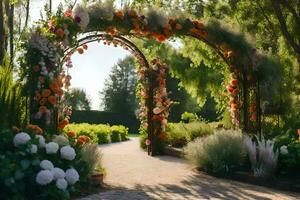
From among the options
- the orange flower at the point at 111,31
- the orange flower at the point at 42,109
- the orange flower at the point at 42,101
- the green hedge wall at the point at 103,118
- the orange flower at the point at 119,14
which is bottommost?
the orange flower at the point at 42,109

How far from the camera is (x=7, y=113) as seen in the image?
249 inches

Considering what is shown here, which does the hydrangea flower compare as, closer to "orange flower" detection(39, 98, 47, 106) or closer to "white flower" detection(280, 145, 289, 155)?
"orange flower" detection(39, 98, 47, 106)

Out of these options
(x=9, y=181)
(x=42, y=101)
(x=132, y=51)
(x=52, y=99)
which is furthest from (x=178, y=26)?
(x=9, y=181)

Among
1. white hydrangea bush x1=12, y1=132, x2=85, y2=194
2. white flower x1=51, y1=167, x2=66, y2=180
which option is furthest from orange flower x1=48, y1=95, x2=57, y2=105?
white flower x1=51, y1=167, x2=66, y2=180

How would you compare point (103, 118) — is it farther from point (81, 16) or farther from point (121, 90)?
point (81, 16)

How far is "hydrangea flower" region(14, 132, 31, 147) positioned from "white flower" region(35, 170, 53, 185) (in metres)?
0.44

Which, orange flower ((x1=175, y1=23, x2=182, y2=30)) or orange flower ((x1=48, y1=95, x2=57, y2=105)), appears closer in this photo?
orange flower ((x1=48, y1=95, x2=57, y2=105))

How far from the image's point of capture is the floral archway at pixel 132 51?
7.87 metres

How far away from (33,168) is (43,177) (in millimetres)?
198

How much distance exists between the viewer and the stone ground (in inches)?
268

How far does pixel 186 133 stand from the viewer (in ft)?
42.8

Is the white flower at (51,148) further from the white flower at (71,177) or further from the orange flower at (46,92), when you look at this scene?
the orange flower at (46,92)

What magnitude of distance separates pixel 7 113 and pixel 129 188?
2275 millimetres

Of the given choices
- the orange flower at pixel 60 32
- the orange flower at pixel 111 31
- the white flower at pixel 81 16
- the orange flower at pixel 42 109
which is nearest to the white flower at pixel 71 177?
the orange flower at pixel 42 109
